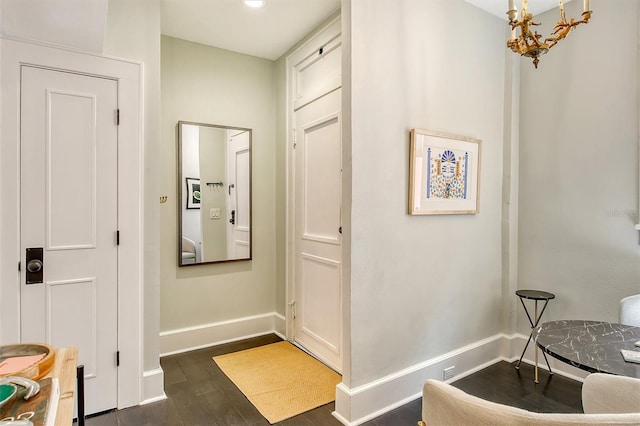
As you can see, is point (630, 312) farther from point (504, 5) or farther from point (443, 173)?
point (504, 5)

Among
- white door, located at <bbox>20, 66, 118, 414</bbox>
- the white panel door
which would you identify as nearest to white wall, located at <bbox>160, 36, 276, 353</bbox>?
the white panel door

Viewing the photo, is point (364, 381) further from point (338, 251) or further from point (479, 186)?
point (479, 186)

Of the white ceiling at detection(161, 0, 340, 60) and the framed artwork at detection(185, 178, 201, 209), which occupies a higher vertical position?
the white ceiling at detection(161, 0, 340, 60)

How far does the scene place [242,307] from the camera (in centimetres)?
362

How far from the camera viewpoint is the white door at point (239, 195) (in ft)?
11.5

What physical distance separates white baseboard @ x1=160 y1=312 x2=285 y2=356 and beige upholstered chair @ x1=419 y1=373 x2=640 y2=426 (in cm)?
264

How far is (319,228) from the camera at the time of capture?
10.4 ft

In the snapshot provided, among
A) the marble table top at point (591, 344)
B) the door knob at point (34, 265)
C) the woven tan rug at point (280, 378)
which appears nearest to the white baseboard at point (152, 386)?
the woven tan rug at point (280, 378)

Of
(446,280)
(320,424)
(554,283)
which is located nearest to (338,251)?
(446,280)

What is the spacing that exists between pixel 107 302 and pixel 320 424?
150 cm

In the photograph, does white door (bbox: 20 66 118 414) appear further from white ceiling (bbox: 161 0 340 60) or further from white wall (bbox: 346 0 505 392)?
white wall (bbox: 346 0 505 392)

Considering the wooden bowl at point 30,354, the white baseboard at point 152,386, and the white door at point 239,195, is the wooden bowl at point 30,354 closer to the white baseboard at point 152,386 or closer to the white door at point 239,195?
the white baseboard at point 152,386

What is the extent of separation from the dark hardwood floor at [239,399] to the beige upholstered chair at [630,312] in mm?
701

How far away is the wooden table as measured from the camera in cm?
96
